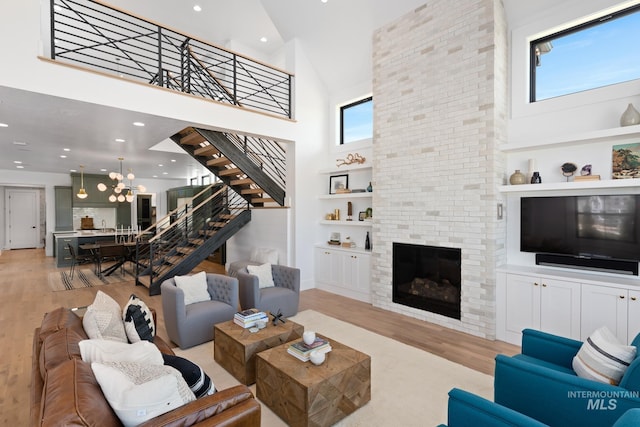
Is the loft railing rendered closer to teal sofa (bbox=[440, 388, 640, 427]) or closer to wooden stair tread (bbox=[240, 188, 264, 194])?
wooden stair tread (bbox=[240, 188, 264, 194])

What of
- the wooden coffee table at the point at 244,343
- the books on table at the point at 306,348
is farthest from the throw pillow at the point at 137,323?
the books on table at the point at 306,348

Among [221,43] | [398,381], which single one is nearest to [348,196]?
[398,381]

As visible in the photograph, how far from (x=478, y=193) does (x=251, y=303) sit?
350 centimetres

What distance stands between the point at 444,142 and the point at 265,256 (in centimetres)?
391

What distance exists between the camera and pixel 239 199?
351 inches

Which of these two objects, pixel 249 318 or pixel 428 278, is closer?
pixel 249 318

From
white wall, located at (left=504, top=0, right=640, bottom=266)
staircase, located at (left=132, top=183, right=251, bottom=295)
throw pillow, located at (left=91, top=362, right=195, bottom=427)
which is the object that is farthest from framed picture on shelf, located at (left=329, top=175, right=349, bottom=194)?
throw pillow, located at (left=91, top=362, right=195, bottom=427)

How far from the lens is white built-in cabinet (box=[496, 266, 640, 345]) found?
3244 mm

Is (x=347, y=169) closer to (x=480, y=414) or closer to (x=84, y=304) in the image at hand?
(x=480, y=414)

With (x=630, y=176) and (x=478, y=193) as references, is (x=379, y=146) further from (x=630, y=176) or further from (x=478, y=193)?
(x=630, y=176)

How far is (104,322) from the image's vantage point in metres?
2.47

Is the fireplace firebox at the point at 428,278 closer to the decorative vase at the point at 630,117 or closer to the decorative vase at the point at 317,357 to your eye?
the decorative vase at the point at 630,117

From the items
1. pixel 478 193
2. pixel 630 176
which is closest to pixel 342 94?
pixel 478 193

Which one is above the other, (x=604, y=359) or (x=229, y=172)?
(x=229, y=172)
